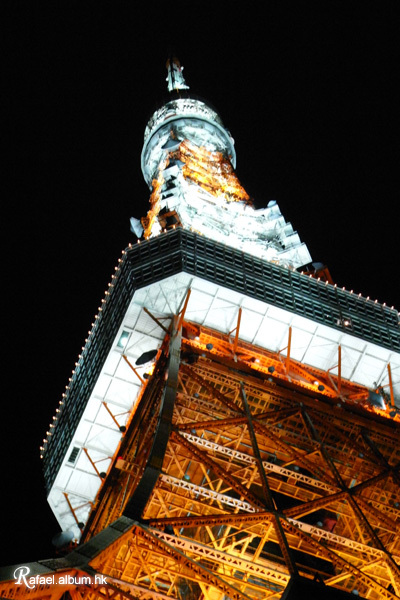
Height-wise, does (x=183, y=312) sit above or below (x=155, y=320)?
above

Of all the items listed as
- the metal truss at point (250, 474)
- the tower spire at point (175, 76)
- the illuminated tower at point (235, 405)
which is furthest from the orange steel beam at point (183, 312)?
the tower spire at point (175, 76)

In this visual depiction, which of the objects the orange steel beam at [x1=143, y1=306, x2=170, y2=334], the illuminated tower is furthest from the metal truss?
the orange steel beam at [x1=143, y1=306, x2=170, y2=334]

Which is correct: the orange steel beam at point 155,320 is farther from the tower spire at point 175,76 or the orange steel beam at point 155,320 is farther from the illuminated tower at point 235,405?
the tower spire at point 175,76

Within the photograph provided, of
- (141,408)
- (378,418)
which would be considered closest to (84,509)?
(141,408)

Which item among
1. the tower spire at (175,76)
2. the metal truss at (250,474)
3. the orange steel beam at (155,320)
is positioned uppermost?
the tower spire at (175,76)

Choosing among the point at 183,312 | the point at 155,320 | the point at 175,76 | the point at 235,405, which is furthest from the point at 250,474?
the point at 175,76

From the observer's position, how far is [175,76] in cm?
8369

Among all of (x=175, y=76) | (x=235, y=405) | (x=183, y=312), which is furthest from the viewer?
(x=175, y=76)

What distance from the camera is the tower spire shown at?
268 ft

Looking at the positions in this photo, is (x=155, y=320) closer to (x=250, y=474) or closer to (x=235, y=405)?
(x=235, y=405)

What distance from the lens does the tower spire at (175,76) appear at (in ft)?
268

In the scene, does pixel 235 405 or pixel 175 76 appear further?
pixel 175 76

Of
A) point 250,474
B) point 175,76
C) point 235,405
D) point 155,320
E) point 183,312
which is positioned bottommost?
point 250,474

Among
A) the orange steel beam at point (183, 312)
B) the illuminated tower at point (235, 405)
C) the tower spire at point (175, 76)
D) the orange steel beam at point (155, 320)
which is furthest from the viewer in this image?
the tower spire at point (175, 76)
